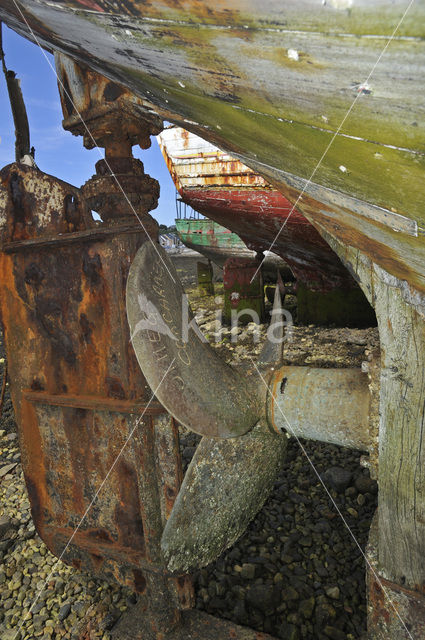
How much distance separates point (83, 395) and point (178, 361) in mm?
579

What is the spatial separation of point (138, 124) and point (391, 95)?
1376mm

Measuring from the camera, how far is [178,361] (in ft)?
5.49

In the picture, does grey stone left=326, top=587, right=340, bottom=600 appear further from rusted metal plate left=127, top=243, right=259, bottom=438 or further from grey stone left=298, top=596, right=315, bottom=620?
rusted metal plate left=127, top=243, right=259, bottom=438

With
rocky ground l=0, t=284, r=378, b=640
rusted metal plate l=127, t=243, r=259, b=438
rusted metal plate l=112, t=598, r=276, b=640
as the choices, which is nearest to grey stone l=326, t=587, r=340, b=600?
rocky ground l=0, t=284, r=378, b=640

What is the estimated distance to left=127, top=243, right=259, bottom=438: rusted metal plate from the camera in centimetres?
158

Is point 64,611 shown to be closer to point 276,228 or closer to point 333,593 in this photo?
point 333,593

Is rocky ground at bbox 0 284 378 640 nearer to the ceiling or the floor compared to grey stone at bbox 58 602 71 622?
nearer to the ceiling

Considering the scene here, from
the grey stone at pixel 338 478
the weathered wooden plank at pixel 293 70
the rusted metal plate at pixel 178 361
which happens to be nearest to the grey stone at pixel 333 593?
the grey stone at pixel 338 478

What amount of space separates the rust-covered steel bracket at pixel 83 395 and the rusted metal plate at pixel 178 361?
A: 17 centimetres

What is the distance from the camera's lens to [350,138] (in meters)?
0.92

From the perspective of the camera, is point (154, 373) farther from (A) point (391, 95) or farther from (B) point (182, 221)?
(B) point (182, 221)

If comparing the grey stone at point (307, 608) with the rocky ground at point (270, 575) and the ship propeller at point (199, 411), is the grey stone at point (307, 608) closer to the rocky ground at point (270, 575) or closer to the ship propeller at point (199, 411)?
the rocky ground at point (270, 575)

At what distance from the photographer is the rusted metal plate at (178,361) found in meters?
1.58

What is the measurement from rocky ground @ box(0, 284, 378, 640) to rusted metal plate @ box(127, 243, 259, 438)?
1176mm
